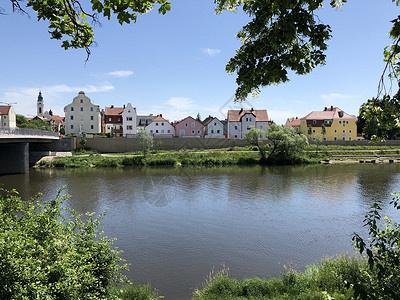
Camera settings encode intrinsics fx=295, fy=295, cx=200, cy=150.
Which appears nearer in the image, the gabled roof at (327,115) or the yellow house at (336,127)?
the yellow house at (336,127)

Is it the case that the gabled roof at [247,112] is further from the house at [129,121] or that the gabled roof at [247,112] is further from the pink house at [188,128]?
the house at [129,121]

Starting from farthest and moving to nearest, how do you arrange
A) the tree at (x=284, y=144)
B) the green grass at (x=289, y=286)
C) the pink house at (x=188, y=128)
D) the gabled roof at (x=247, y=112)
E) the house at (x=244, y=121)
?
1. the pink house at (x=188, y=128)
2. the gabled roof at (x=247, y=112)
3. the house at (x=244, y=121)
4. the tree at (x=284, y=144)
5. the green grass at (x=289, y=286)

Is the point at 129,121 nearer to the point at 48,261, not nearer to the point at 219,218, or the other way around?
the point at 219,218

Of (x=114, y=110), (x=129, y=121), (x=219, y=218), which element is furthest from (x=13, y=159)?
(x=114, y=110)

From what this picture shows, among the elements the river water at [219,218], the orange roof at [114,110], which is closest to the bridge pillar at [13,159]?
the river water at [219,218]

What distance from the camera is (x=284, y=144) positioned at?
47.1m

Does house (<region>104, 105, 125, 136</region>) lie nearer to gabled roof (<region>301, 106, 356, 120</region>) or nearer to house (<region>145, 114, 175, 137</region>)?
house (<region>145, 114, 175, 137</region>)

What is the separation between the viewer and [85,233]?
724 cm

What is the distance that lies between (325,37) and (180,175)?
32.5 metres

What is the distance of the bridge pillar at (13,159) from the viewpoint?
120 feet

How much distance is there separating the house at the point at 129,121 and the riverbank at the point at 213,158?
18.2 m

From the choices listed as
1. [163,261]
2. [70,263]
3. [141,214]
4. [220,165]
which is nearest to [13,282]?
[70,263]

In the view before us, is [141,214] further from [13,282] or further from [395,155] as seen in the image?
[395,155]

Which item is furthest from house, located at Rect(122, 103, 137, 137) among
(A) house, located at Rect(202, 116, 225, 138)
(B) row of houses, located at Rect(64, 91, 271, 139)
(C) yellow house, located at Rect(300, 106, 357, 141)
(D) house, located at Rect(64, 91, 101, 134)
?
(C) yellow house, located at Rect(300, 106, 357, 141)
